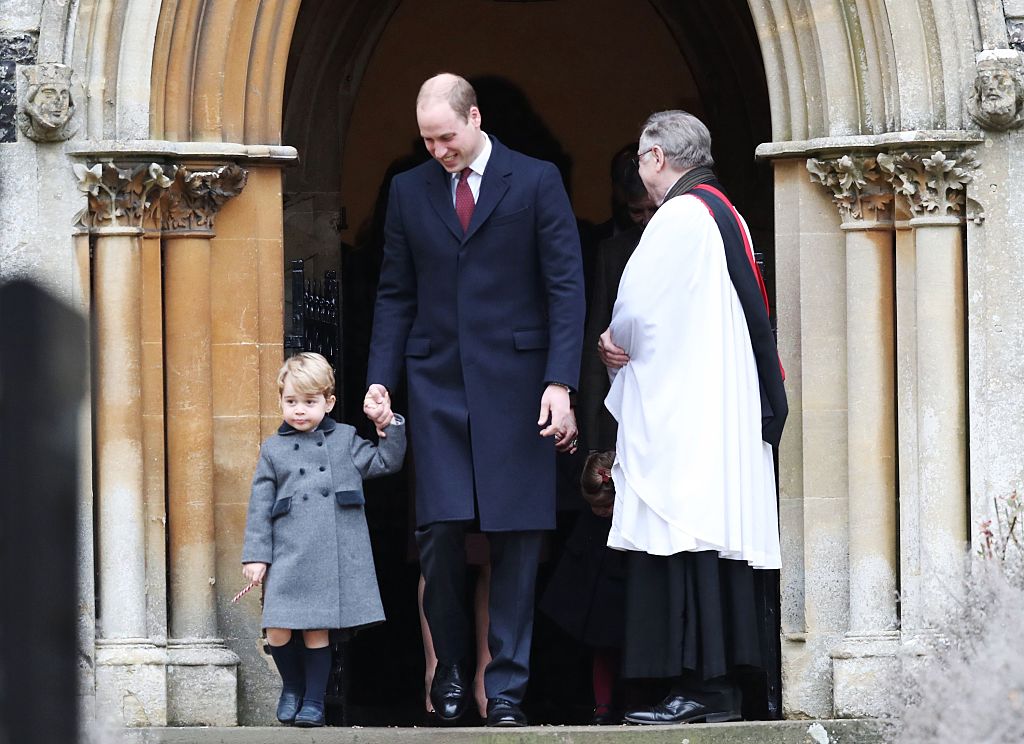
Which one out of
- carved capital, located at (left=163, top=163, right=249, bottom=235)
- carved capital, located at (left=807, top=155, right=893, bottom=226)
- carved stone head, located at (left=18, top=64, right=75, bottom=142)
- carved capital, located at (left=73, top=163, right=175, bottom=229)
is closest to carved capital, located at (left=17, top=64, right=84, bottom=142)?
carved stone head, located at (left=18, top=64, right=75, bottom=142)

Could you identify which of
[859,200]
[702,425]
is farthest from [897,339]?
[702,425]

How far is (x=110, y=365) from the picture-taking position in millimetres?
5551

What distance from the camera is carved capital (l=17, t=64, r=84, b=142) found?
546 cm

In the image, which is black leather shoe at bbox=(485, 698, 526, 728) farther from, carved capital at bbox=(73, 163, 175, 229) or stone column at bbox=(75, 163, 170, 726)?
carved capital at bbox=(73, 163, 175, 229)

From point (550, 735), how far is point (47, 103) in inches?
96.7

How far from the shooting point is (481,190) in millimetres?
5113

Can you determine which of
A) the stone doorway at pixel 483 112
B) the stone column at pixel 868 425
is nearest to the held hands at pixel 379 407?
the stone column at pixel 868 425

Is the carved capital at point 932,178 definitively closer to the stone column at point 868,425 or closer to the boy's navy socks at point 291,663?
the stone column at point 868,425

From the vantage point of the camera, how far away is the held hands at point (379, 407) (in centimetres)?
498

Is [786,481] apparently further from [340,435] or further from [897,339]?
[340,435]

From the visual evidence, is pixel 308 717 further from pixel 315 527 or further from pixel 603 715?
pixel 603 715

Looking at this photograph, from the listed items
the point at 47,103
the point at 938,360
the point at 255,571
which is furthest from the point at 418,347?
the point at 938,360

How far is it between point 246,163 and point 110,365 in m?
0.80

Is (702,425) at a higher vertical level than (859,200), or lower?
lower
